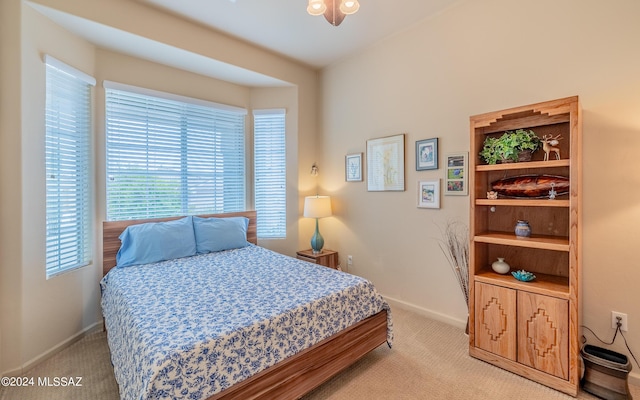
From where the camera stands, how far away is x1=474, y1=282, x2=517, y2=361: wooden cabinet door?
2.09 m

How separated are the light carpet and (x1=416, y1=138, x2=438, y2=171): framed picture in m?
1.65

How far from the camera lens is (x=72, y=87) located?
260cm

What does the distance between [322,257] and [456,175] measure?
186cm

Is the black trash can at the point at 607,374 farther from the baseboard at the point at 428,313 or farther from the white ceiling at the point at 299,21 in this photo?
the white ceiling at the point at 299,21

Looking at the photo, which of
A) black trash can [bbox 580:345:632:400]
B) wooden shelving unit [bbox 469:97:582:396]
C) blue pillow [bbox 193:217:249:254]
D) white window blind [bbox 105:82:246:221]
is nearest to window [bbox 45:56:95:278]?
white window blind [bbox 105:82:246:221]

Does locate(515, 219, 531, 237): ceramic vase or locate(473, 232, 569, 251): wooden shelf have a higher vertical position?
locate(515, 219, 531, 237): ceramic vase

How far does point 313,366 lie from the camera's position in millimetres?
1808

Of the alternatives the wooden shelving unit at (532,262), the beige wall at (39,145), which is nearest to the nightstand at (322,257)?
the wooden shelving unit at (532,262)

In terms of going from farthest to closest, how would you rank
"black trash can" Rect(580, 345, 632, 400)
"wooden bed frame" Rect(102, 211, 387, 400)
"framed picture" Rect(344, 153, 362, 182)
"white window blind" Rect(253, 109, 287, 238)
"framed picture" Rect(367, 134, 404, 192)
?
"white window blind" Rect(253, 109, 287, 238), "framed picture" Rect(344, 153, 362, 182), "framed picture" Rect(367, 134, 404, 192), "black trash can" Rect(580, 345, 632, 400), "wooden bed frame" Rect(102, 211, 387, 400)

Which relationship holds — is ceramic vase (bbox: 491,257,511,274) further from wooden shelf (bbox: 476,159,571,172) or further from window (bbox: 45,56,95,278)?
window (bbox: 45,56,95,278)

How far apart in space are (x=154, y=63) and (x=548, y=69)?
151 inches

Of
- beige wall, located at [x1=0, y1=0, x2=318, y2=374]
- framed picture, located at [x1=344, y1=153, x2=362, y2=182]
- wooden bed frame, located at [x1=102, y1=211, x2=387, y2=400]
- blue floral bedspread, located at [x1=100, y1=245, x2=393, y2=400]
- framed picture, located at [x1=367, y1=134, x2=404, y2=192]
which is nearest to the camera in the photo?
blue floral bedspread, located at [x1=100, y1=245, x2=393, y2=400]

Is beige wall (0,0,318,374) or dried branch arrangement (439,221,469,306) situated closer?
beige wall (0,0,318,374)

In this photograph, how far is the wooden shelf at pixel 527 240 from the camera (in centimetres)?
192
